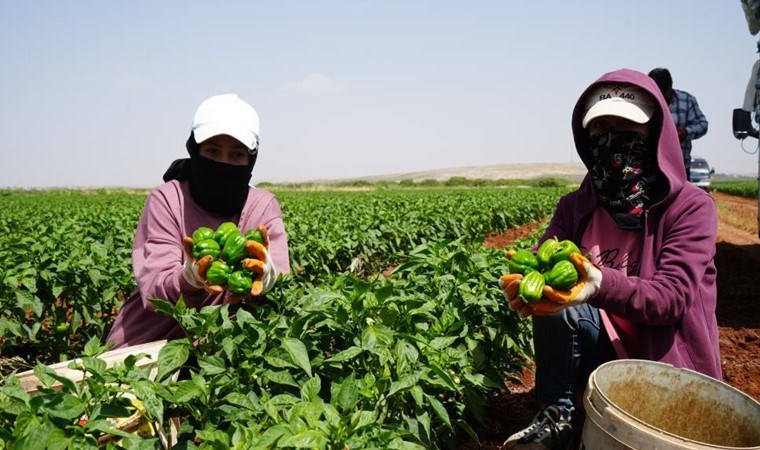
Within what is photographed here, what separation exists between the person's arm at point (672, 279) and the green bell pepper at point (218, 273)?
160 centimetres

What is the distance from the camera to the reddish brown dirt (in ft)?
11.1

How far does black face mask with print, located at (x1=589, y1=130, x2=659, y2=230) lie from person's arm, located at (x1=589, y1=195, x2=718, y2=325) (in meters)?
0.17

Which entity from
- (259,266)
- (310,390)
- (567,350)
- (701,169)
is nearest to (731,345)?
(567,350)

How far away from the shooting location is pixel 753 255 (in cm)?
947

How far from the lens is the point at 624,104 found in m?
2.65

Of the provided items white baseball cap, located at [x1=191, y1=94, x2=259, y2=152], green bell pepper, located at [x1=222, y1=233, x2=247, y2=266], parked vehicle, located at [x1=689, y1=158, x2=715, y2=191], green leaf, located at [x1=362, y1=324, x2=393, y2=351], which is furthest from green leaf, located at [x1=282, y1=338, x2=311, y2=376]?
parked vehicle, located at [x1=689, y1=158, x2=715, y2=191]

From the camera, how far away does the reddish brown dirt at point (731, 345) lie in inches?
133

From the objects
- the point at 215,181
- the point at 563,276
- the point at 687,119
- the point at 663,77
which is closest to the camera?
the point at 563,276

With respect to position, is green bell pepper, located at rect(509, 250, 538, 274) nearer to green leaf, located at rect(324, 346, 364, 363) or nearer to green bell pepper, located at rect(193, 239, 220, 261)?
green leaf, located at rect(324, 346, 364, 363)

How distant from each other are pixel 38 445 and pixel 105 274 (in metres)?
3.57

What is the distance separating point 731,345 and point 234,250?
14.6ft

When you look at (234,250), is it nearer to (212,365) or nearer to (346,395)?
(212,365)

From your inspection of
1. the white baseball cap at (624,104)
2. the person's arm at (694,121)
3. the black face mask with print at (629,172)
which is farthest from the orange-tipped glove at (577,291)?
the person's arm at (694,121)

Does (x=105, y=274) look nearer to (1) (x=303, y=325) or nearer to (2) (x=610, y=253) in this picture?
(1) (x=303, y=325)
